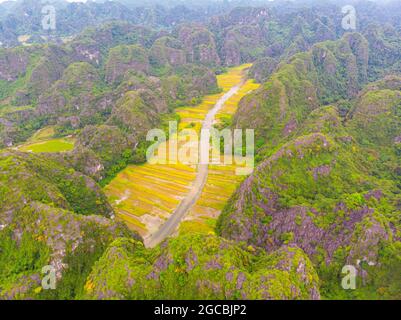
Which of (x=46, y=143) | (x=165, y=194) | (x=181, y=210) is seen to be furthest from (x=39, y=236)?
(x=46, y=143)

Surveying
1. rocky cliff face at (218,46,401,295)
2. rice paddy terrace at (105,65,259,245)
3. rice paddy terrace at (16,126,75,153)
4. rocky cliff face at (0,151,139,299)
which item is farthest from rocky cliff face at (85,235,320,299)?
rice paddy terrace at (16,126,75,153)

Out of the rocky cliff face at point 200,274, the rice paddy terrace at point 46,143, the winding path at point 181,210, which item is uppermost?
the rocky cliff face at point 200,274

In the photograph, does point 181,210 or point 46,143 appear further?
point 46,143

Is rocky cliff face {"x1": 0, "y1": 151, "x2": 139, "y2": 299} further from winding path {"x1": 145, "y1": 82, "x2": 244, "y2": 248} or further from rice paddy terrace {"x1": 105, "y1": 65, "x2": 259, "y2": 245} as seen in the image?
rice paddy terrace {"x1": 105, "y1": 65, "x2": 259, "y2": 245}

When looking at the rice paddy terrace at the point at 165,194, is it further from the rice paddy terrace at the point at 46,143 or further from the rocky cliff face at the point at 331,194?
the rice paddy terrace at the point at 46,143

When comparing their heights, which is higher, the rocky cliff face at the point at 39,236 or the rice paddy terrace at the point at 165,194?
the rocky cliff face at the point at 39,236

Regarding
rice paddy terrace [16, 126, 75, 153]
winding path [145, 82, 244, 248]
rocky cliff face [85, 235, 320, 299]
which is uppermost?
rocky cliff face [85, 235, 320, 299]

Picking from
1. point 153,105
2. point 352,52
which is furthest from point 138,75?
point 352,52

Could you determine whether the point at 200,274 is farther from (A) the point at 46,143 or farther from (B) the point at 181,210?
(A) the point at 46,143

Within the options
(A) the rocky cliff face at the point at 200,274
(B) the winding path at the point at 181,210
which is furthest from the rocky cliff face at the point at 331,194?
(A) the rocky cliff face at the point at 200,274
